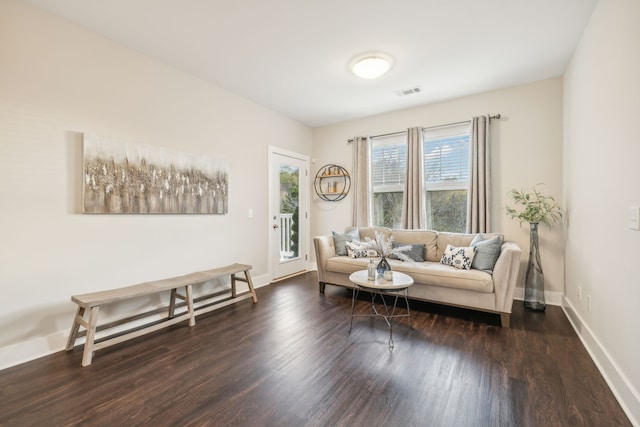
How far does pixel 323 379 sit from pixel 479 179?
10.6 ft

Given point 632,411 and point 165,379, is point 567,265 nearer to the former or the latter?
point 632,411

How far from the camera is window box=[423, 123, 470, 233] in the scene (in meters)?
4.07

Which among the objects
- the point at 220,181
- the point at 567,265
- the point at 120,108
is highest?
the point at 120,108

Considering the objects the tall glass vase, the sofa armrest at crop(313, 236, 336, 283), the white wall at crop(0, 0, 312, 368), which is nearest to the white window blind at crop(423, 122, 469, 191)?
the tall glass vase

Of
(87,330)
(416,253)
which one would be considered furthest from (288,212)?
(87,330)

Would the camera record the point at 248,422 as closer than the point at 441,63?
Yes

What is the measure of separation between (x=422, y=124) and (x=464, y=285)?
255 centimetres

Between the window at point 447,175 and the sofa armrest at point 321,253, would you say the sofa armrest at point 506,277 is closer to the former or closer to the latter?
the window at point 447,175

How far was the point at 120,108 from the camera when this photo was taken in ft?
8.92

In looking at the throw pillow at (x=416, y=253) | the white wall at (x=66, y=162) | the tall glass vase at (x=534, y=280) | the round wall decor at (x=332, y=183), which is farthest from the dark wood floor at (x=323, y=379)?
the round wall decor at (x=332, y=183)

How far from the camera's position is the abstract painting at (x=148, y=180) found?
8.30 ft

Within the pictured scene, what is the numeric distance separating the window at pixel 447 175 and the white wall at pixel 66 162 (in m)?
3.25

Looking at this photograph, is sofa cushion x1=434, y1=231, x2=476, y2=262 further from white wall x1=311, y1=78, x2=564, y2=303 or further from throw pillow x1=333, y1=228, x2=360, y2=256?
throw pillow x1=333, y1=228, x2=360, y2=256

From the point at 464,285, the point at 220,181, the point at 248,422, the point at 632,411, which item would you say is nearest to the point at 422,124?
the point at 464,285
